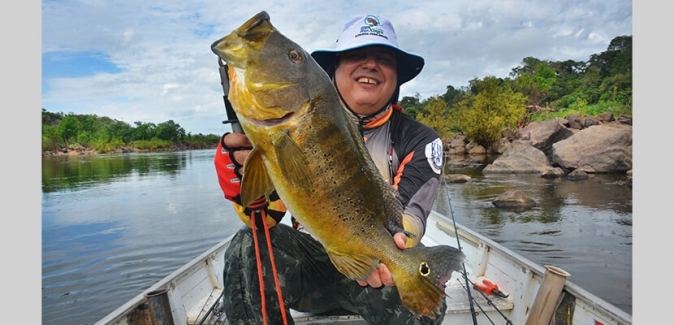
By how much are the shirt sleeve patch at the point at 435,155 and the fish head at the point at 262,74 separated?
1432mm

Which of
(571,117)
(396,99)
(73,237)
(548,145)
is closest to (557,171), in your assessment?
(548,145)

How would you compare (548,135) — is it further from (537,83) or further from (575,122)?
(537,83)

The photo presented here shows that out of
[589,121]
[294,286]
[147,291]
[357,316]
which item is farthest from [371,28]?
[589,121]

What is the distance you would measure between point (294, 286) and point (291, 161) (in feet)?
4.29

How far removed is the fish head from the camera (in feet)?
5.76

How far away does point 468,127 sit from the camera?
36.9 metres

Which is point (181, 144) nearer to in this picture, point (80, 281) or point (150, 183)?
point (150, 183)

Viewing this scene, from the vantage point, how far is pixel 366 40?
3035 millimetres

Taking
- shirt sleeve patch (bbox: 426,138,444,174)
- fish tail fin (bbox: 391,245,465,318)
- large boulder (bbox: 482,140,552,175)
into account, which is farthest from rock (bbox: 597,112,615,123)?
fish tail fin (bbox: 391,245,465,318)

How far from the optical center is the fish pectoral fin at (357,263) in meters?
2.01

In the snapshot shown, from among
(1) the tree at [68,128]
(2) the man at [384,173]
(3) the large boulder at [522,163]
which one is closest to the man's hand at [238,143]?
(2) the man at [384,173]

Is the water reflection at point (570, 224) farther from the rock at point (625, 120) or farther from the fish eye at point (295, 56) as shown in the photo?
the rock at point (625, 120)

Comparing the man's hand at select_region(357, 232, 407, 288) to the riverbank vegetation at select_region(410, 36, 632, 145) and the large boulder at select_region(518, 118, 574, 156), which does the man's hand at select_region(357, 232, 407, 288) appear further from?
the riverbank vegetation at select_region(410, 36, 632, 145)

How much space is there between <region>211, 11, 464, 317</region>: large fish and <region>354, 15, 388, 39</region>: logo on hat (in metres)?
1.32
